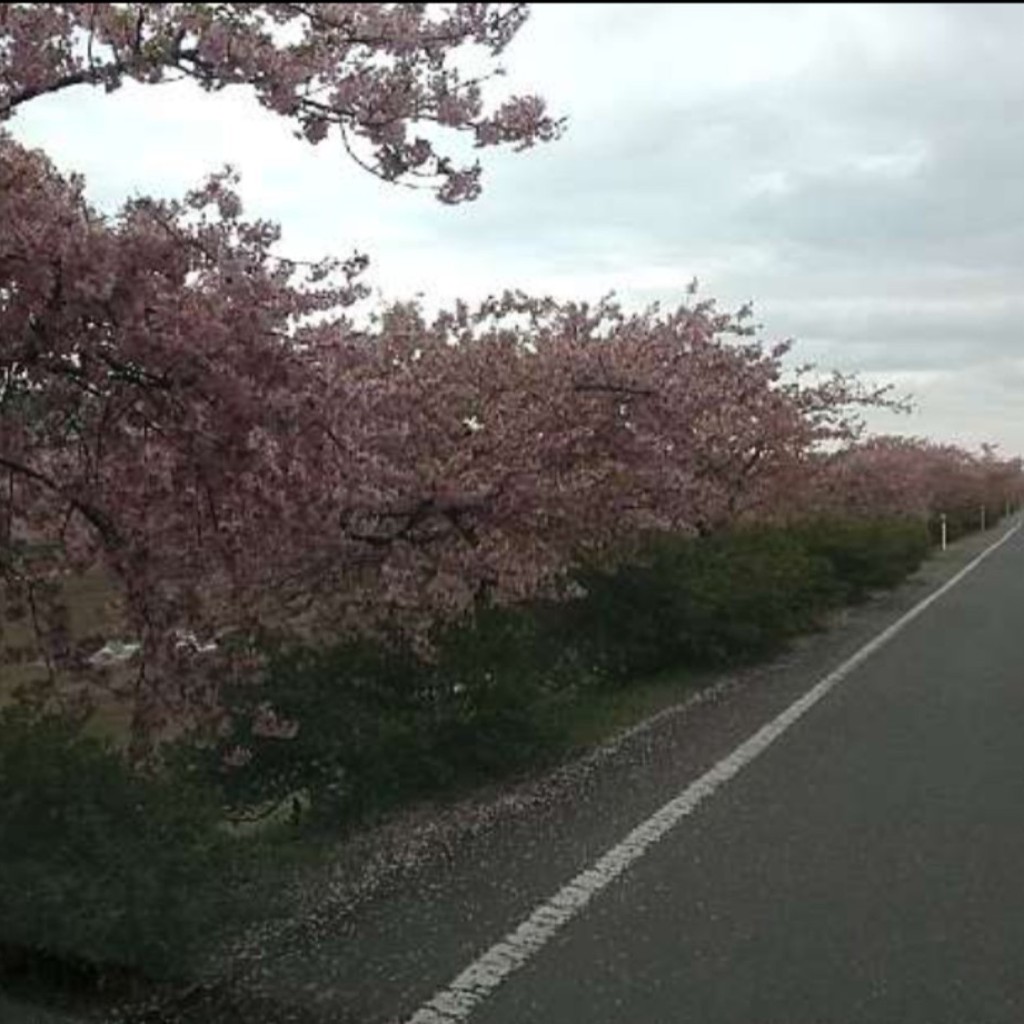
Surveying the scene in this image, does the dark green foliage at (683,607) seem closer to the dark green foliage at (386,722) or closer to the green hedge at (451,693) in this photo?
the green hedge at (451,693)

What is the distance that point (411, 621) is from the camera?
9117 millimetres

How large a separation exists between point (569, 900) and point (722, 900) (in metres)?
0.68

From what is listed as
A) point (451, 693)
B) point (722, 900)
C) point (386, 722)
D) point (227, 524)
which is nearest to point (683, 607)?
point (451, 693)

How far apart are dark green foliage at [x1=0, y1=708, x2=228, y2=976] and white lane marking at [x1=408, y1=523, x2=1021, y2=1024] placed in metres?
0.95

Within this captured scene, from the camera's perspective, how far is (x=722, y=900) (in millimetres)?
7008

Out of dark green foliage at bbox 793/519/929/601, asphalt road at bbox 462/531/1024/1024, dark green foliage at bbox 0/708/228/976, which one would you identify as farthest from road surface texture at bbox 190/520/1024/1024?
dark green foliage at bbox 793/519/929/601

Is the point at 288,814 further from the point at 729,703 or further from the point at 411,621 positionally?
the point at 729,703

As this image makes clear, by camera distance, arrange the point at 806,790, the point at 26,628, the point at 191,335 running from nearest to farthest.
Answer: the point at 191,335
the point at 26,628
the point at 806,790

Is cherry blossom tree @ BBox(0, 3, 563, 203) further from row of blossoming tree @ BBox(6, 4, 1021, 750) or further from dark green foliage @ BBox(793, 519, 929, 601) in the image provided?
dark green foliage @ BBox(793, 519, 929, 601)

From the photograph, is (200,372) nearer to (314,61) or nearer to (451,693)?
(314,61)

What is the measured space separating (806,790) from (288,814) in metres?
3.26

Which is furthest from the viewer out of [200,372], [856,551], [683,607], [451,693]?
[856,551]

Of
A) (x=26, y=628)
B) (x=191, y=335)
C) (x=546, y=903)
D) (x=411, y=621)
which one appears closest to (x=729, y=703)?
(x=411, y=621)

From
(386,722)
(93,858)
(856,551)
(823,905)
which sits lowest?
(823,905)
